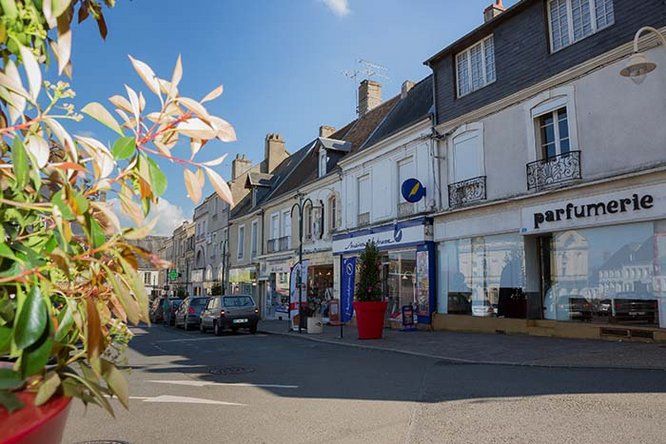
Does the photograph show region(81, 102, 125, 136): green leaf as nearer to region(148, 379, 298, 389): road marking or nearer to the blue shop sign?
region(148, 379, 298, 389): road marking

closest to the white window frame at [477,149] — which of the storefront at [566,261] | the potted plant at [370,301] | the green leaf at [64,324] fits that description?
the storefront at [566,261]

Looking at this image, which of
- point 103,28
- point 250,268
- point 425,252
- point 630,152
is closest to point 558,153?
point 630,152

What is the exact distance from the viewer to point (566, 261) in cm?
1388

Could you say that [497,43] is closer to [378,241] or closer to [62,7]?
[378,241]

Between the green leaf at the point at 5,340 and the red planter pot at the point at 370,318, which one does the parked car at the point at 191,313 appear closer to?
the red planter pot at the point at 370,318

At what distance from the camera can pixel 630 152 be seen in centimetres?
1210

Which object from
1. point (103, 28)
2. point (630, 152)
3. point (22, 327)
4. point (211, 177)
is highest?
point (630, 152)

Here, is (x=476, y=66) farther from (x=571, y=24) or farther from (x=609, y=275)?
(x=609, y=275)

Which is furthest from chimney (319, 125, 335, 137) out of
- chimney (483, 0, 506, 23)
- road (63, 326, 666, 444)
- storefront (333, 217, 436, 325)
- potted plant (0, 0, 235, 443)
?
potted plant (0, 0, 235, 443)

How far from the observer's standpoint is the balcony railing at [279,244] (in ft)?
98.6

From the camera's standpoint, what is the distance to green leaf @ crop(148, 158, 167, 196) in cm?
127

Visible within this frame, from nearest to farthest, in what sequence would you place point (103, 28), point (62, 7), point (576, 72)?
point (62, 7), point (103, 28), point (576, 72)

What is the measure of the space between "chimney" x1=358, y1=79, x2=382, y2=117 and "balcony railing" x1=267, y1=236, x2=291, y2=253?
333 inches

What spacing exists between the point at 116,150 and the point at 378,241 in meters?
19.9
